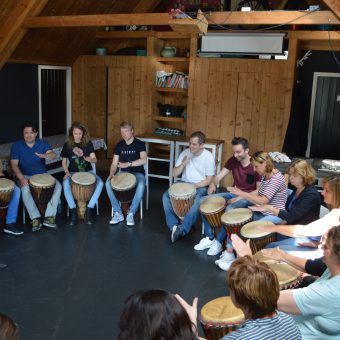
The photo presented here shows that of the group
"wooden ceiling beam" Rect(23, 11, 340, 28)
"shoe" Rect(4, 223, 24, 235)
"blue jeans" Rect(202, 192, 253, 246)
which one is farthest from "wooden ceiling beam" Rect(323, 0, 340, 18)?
"shoe" Rect(4, 223, 24, 235)

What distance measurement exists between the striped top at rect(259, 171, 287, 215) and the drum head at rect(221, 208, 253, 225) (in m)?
0.16

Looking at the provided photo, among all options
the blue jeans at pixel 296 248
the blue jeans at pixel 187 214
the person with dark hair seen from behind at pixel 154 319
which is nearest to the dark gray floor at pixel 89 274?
the blue jeans at pixel 187 214

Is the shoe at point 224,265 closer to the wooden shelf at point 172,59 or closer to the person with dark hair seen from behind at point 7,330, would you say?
the person with dark hair seen from behind at point 7,330

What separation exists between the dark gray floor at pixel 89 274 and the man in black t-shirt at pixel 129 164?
Answer: 171 millimetres

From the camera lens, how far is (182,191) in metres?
4.31

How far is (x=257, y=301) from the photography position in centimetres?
150

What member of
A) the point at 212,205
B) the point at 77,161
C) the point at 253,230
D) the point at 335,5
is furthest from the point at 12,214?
the point at 335,5

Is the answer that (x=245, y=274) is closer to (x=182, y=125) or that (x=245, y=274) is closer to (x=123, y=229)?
(x=123, y=229)

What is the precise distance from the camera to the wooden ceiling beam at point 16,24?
16.2 feet

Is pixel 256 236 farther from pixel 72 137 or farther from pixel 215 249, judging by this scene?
pixel 72 137

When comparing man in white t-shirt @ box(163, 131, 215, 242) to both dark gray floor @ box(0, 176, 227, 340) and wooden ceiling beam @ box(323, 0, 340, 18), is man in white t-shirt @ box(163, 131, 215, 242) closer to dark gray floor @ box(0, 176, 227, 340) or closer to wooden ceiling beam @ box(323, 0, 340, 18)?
dark gray floor @ box(0, 176, 227, 340)

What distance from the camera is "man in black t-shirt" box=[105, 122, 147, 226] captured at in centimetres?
476

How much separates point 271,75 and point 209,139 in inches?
49.9

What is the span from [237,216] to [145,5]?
4.45 meters
